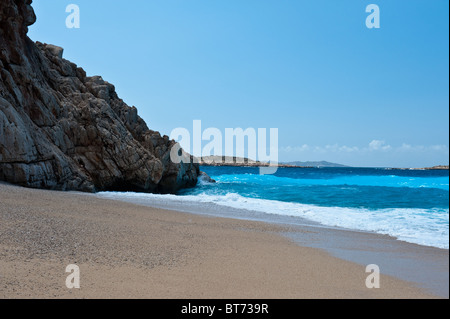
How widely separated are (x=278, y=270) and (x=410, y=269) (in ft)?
9.50

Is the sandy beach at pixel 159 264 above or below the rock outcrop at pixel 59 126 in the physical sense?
below

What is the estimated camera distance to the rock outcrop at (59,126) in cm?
1905

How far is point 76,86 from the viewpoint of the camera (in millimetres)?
29047

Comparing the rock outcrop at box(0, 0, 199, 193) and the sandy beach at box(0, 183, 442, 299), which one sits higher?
→ the rock outcrop at box(0, 0, 199, 193)

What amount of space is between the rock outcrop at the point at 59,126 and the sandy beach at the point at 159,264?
10344 mm

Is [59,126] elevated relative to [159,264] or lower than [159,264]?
elevated

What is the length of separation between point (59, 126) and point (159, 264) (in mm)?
21152

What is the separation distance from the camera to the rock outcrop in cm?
1905

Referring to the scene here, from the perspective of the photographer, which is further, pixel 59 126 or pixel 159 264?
pixel 59 126

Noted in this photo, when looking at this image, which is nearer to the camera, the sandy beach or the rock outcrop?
the sandy beach

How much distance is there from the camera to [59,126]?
24.0 metres

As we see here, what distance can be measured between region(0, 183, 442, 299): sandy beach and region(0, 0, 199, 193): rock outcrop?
1034 cm
